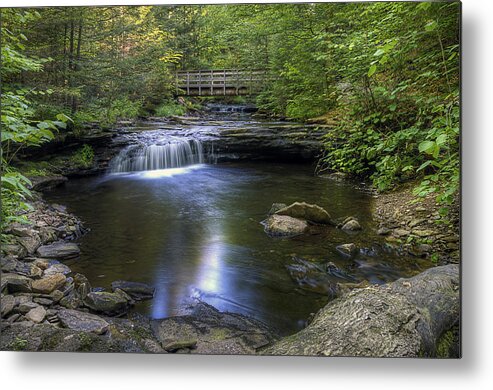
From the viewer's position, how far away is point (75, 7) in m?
2.06

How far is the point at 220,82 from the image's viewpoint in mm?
2234

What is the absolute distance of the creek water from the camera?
1946mm

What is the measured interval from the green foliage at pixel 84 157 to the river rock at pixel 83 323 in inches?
37.5

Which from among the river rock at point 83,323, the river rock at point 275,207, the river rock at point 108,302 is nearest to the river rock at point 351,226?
the river rock at point 275,207

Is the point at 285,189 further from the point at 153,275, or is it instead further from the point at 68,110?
the point at 68,110

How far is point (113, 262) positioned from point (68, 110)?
863mm

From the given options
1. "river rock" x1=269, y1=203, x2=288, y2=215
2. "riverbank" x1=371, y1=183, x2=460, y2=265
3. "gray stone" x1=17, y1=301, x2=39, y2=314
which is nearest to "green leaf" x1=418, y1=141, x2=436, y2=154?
"riverbank" x1=371, y1=183, x2=460, y2=265

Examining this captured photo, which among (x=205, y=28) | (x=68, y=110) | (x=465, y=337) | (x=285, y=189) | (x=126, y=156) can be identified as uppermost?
(x=205, y=28)

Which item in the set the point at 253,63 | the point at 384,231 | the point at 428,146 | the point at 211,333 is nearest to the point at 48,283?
the point at 211,333

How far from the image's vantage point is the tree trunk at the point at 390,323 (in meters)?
1.75

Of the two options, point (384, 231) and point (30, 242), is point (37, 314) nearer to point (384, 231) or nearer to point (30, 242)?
point (30, 242)

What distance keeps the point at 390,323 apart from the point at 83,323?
1.45m

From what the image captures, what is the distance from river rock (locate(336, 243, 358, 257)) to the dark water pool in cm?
3

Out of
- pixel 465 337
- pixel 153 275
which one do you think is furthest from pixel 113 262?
pixel 465 337
